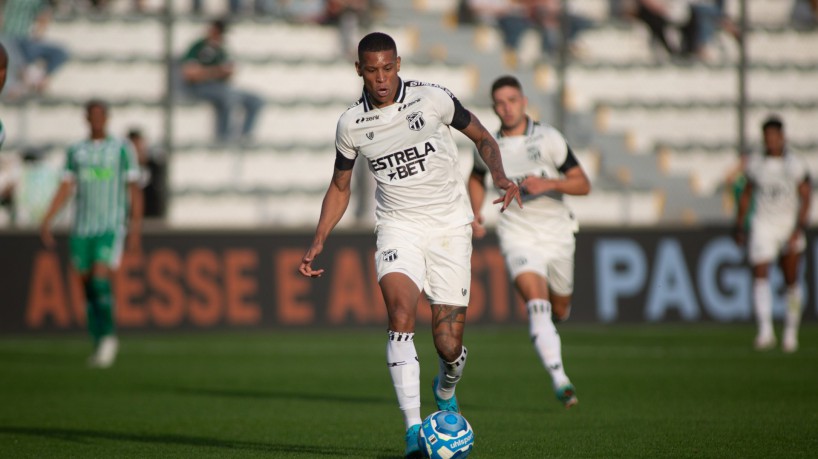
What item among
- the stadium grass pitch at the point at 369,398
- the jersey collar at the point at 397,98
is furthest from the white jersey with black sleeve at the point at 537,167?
the jersey collar at the point at 397,98

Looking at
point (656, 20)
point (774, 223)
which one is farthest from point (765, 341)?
point (656, 20)

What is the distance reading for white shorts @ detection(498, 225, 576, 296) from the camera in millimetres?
10297

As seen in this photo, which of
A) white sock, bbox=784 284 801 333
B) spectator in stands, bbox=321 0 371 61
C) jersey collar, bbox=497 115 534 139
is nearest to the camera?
jersey collar, bbox=497 115 534 139

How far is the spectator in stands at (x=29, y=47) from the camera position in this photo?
19984mm

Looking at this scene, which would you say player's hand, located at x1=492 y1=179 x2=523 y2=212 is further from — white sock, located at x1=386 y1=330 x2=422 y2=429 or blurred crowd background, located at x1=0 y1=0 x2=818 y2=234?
blurred crowd background, located at x1=0 y1=0 x2=818 y2=234

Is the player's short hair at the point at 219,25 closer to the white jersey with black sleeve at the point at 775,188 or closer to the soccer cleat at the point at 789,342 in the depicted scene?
the white jersey with black sleeve at the point at 775,188

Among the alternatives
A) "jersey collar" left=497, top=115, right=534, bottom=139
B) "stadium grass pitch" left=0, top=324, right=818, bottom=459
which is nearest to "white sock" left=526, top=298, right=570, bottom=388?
"stadium grass pitch" left=0, top=324, right=818, bottom=459

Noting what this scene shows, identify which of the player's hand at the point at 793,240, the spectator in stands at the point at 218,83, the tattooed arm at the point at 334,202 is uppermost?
the spectator in stands at the point at 218,83

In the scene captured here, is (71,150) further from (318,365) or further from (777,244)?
(777,244)

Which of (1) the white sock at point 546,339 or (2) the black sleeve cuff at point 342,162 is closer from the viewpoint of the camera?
(2) the black sleeve cuff at point 342,162

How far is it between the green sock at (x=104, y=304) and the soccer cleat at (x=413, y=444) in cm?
768

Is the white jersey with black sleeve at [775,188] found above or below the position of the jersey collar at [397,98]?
below

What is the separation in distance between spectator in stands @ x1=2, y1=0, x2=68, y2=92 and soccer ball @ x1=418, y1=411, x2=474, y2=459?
14.5 meters

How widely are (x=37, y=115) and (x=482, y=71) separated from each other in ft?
23.7
